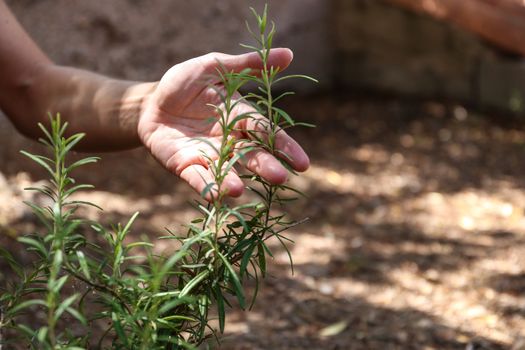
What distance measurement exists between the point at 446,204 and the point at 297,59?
1.95 metres

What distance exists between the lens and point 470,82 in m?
5.29

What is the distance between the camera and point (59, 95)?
2.02 m

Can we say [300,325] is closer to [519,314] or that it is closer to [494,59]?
[519,314]

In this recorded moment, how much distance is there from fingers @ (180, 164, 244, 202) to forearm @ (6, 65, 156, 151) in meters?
0.38

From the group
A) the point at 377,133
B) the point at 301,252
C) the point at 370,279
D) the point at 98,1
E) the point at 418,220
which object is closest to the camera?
the point at 370,279

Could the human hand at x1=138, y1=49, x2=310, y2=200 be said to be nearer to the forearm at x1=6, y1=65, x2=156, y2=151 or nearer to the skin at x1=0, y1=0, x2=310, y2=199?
the skin at x1=0, y1=0, x2=310, y2=199

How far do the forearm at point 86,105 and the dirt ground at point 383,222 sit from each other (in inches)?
23.7

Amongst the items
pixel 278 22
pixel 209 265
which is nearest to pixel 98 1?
pixel 278 22

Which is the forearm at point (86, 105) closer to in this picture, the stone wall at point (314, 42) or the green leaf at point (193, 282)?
the green leaf at point (193, 282)

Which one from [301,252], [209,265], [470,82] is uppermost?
[470,82]

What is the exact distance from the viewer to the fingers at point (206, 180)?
1310 mm

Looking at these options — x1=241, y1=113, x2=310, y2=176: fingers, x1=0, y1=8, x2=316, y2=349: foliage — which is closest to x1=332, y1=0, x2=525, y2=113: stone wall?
x1=241, y1=113, x2=310, y2=176: fingers

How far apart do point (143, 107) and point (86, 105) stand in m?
0.26

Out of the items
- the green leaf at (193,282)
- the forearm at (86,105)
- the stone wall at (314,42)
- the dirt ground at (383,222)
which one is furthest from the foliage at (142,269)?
the stone wall at (314,42)
